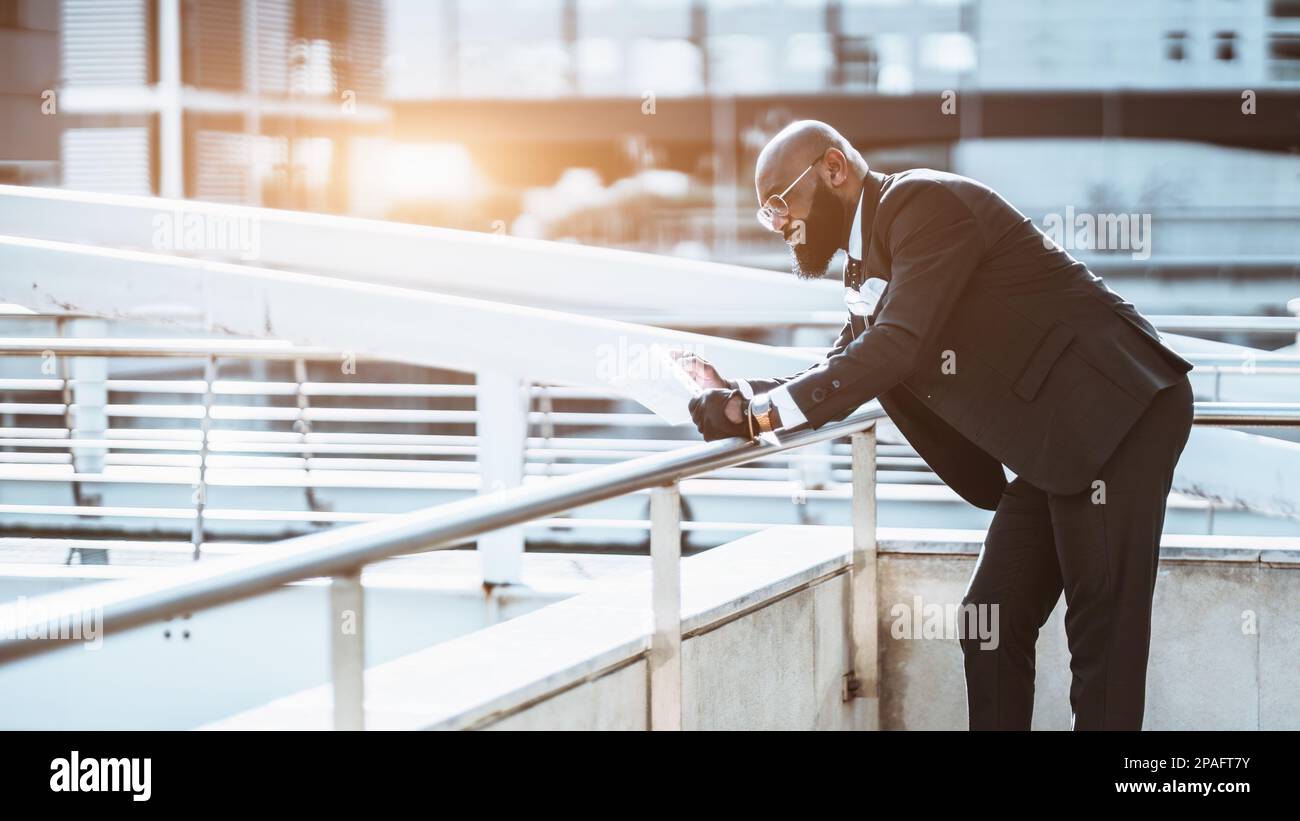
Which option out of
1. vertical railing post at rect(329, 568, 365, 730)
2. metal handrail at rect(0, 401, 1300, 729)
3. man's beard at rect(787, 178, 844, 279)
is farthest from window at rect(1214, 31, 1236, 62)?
vertical railing post at rect(329, 568, 365, 730)

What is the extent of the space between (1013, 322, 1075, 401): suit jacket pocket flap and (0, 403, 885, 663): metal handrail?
0.62 m

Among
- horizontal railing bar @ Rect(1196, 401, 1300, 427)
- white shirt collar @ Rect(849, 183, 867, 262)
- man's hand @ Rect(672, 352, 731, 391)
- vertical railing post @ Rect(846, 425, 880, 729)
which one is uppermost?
white shirt collar @ Rect(849, 183, 867, 262)

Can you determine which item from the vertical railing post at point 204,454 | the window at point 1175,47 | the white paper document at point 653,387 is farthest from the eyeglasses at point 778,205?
the window at point 1175,47

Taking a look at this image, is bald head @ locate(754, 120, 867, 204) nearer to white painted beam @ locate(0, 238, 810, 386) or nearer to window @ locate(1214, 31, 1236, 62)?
white painted beam @ locate(0, 238, 810, 386)

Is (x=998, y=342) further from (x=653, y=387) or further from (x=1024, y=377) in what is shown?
(x=653, y=387)

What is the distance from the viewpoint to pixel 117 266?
26.5 ft

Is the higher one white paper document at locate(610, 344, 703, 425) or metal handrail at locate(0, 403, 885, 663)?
white paper document at locate(610, 344, 703, 425)

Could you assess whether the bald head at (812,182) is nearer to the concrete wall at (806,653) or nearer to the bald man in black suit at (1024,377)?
the bald man in black suit at (1024,377)

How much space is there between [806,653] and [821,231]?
3.78ft

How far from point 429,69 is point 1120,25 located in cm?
1388

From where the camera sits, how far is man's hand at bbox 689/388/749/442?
2777 mm

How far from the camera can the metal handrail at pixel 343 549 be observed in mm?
1541

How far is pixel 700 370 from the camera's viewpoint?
2920 millimetres
